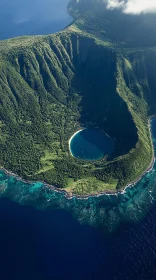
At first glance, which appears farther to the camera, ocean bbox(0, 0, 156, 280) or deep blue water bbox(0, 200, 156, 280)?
ocean bbox(0, 0, 156, 280)

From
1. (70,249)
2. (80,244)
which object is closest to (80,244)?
(80,244)

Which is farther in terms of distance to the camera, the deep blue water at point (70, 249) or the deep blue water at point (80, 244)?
the deep blue water at point (80, 244)

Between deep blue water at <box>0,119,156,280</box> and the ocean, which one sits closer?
the ocean

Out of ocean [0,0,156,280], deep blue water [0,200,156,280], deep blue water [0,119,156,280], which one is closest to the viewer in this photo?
deep blue water [0,200,156,280]

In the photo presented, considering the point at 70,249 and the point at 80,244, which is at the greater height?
the point at 70,249

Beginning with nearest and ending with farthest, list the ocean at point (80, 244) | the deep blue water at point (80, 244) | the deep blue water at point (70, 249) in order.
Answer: the deep blue water at point (70, 249) < the ocean at point (80, 244) < the deep blue water at point (80, 244)

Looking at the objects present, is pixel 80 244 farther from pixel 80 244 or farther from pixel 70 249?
pixel 70 249

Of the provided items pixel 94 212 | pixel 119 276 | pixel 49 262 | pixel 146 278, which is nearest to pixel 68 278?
pixel 49 262

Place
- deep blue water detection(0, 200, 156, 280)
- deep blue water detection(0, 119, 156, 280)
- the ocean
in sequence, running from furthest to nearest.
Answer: deep blue water detection(0, 119, 156, 280) → the ocean → deep blue water detection(0, 200, 156, 280)

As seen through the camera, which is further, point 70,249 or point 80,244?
point 80,244

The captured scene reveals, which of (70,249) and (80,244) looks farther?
(80,244)

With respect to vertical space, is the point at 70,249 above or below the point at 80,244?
above
